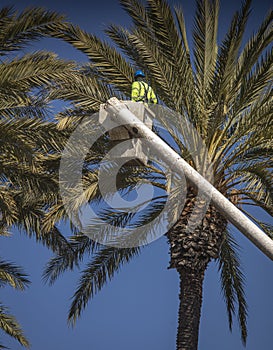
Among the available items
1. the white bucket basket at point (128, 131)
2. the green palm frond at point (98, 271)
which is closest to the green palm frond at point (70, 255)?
the green palm frond at point (98, 271)

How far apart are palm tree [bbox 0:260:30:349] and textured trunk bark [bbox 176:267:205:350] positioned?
5.81 m

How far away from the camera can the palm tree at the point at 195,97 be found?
16297 mm

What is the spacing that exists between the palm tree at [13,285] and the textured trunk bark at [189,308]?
5.81 meters

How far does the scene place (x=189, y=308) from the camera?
16281mm

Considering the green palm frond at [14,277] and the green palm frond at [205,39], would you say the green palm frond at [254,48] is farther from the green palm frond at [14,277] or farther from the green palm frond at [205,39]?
the green palm frond at [14,277]

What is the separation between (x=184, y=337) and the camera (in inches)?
631

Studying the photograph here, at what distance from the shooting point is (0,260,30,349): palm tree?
828 inches

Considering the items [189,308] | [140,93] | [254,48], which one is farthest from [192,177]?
[254,48]

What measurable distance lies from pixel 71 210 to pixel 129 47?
3.82 metres

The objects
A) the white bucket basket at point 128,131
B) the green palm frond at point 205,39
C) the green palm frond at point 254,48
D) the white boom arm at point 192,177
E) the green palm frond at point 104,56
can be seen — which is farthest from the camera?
the green palm frond at point 205,39

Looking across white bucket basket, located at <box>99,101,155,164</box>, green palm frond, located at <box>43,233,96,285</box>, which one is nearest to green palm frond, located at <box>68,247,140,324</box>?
green palm frond, located at <box>43,233,96,285</box>

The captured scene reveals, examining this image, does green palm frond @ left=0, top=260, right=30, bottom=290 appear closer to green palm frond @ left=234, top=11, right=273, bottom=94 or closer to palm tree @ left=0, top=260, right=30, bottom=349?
palm tree @ left=0, top=260, right=30, bottom=349

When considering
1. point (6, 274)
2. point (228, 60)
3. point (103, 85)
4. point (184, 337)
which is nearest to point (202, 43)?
point (228, 60)

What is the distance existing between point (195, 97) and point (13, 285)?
7.33 metres
